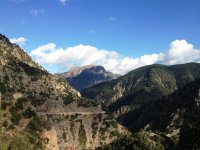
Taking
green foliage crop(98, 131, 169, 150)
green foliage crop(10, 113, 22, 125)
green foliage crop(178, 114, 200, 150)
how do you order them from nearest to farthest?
green foliage crop(178, 114, 200, 150)
green foliage crop(98, 131, 169, 150)
green foliage crop(10, 113, 22, 125)

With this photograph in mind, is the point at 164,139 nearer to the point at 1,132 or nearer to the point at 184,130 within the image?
the point at 184,130

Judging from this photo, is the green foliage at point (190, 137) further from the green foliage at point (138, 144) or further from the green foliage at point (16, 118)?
the green foliage at point (16, 118)

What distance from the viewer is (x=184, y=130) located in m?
165

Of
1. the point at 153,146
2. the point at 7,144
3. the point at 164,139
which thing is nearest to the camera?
the point at 7,144

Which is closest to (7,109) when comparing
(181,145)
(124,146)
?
(124,146)

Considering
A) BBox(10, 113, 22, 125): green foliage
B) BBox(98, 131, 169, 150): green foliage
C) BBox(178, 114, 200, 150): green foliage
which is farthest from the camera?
BBox(10, 113, 22, 125): green foliage

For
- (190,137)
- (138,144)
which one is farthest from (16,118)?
(190,137)

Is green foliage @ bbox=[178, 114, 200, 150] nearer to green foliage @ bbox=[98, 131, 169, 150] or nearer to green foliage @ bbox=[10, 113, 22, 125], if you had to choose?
green foliage @ bbox=[98, 131, 169, 150]

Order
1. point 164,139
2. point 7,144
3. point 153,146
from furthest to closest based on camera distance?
point 164,139
point 153,146
point 7,144

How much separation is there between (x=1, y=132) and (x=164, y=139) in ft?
270

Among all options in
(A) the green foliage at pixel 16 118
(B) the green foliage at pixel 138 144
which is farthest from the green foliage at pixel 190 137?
(A) the green foliage at pixel 16 118

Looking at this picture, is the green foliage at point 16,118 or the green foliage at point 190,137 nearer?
the green foliage at point 190,137

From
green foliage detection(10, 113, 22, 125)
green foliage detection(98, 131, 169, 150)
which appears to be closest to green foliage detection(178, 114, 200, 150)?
green foliage detection(98, 131, 169, 150)

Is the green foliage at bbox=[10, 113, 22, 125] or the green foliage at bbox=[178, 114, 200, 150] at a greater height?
the green foliage at bbox=[10, 113, 22, 125]
